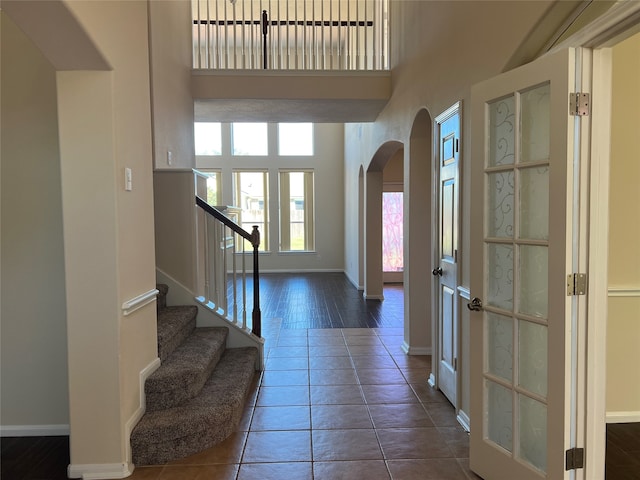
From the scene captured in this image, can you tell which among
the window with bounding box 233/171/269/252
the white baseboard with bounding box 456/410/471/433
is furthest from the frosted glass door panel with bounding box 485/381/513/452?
the window with bounding box 233/171/269/252

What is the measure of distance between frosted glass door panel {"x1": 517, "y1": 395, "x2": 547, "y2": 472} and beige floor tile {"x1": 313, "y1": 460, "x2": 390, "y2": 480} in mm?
738

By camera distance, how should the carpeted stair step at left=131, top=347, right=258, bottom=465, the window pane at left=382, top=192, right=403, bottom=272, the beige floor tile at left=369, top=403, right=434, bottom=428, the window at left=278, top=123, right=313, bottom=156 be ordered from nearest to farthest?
1. the carpeted stair step at left=131, top=347, right=258, bottom=465
2. the beige floor tile at left=369, top=403, right=434, bottom=428
3. the window pane at left=382, top=192, right=403, bottom=272
4. the window at left=278, top=123, right=313, bottom=156

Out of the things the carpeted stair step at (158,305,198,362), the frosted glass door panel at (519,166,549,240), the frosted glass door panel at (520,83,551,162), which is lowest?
the carpeted stair step at (158,305,198,362)

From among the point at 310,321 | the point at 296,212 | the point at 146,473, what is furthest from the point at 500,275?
the point at 296,212

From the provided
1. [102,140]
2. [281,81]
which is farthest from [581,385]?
[281,81]

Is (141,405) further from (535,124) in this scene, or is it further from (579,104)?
(579,104)

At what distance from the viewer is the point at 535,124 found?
2055 millimetres

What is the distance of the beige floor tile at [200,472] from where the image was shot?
2.38m

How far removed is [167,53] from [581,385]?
13.8ft

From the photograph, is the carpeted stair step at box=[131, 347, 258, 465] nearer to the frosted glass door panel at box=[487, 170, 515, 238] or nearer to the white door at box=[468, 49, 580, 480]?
the white door at box=[468, 49, 580, 480]

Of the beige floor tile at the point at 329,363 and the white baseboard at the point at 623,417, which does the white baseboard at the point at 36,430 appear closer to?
the beige floor tile at the point at 329,363

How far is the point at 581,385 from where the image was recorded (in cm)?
190

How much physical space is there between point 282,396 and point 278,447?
766mm

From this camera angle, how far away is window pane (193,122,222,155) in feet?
36.3
